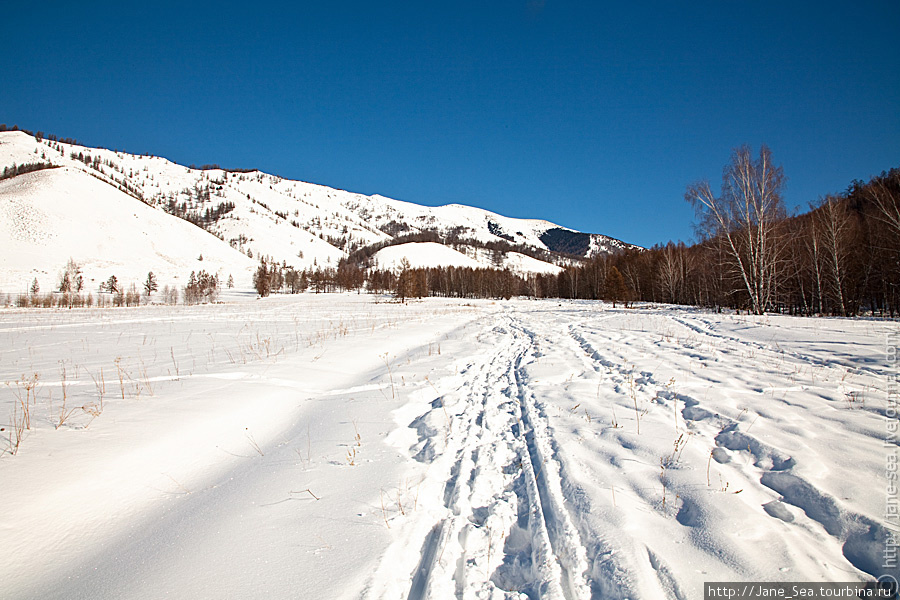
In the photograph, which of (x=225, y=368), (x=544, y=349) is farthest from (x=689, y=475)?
(x=225, y=368)

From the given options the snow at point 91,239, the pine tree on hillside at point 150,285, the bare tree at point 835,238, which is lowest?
the pine tree on hillside at point 150,285

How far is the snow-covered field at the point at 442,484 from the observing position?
230cm

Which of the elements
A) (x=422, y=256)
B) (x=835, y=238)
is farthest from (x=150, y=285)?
(x=422, y=256)

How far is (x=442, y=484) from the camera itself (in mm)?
3516

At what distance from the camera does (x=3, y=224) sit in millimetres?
85250

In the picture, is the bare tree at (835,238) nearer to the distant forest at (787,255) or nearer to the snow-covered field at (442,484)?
the distant forest at (787,255)

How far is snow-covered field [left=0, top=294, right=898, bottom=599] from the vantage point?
2.30 m

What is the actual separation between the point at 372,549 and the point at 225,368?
7.08m

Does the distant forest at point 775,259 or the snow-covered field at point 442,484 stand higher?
the distant forest at point 775,259

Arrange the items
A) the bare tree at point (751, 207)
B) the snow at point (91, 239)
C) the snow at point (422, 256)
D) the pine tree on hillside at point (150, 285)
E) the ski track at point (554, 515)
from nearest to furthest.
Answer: the ski track at point (554, 515)
the bare tree at point (751, 207)
the pine tree on hillside at point (150, 285)
the snow at point (91, 239)
the snow at point (422, 256)

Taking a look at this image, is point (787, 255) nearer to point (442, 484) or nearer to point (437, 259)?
point (442, 484)

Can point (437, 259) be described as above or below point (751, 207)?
above

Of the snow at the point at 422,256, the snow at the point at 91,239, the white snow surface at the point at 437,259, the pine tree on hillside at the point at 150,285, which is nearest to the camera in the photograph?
the pine tree on hillside at the point at 150,285

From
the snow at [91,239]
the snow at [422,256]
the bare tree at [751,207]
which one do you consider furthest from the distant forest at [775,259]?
the snow at [422,256]
